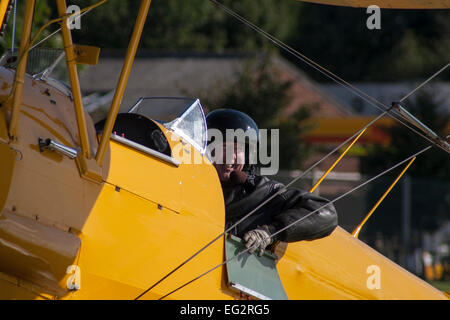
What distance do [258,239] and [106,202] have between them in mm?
1142

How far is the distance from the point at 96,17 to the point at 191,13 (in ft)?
29.0

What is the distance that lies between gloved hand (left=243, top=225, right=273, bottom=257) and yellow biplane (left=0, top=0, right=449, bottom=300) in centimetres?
8

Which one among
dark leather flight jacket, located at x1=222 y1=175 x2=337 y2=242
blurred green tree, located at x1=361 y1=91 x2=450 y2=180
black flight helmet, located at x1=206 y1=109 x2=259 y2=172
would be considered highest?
blurred green tree, located at x1=361 y1=91 x2=450 y2=180

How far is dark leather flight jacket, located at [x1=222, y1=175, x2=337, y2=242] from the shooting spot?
4.82 metres

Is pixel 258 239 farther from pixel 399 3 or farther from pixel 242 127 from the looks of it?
pixel 399 3

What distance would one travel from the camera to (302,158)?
1912cm

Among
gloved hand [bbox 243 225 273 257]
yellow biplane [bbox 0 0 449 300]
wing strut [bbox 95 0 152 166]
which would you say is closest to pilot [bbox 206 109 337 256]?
gloved hand [bbox 243 225 273 257]

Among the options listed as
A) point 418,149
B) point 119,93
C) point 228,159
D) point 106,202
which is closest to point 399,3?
point 228,159

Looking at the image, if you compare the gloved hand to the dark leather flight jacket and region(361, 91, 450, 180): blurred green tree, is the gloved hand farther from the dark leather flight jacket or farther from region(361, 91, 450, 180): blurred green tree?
region(361, 91, 450, 180): blurred green tree

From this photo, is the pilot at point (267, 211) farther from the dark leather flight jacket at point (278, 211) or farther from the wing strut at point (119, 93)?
the wing strut at point (119, 93)

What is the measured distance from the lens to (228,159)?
17.9ft

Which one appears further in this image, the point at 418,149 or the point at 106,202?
the point at 418,149

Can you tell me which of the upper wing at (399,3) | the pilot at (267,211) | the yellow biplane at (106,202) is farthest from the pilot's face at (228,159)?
the upper wing at (399,3)
